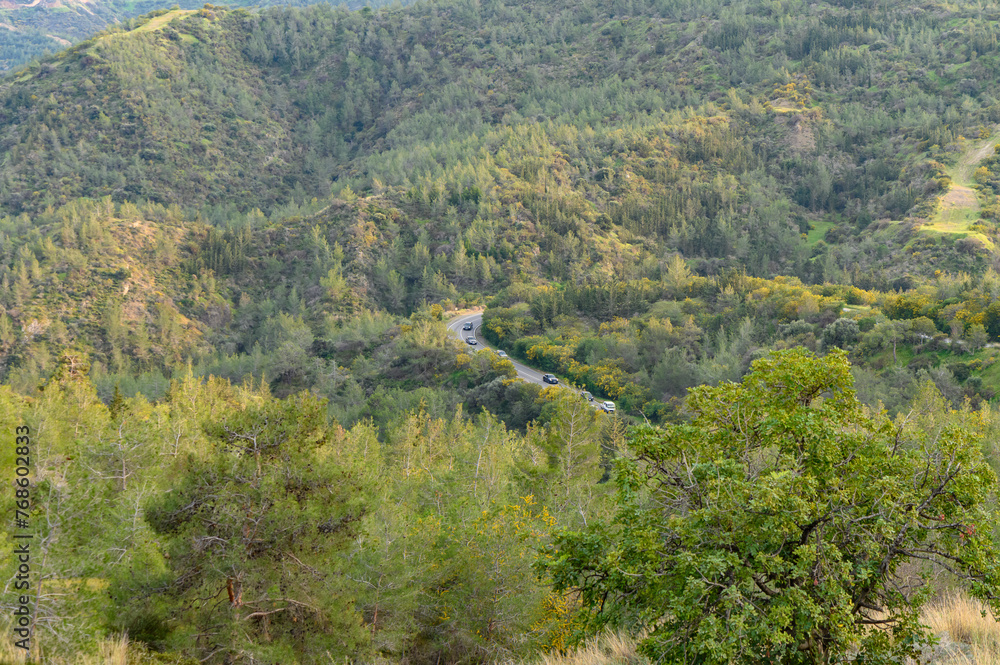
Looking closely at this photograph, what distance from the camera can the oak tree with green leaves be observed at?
8148 mm

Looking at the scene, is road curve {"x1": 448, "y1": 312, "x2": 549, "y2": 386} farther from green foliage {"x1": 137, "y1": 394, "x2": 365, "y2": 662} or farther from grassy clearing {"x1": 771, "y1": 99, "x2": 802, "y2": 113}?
grassy clearing {"x1": 771, "y1": 99, "x2": 802, "y2": 113}

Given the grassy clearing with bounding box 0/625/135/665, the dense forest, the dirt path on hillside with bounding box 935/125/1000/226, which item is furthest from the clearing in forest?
the grassy clearing with bounding box 0/625/135/665

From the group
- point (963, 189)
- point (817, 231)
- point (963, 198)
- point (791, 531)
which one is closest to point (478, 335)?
point (817, 231)

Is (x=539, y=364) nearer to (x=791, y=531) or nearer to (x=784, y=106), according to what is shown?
(x=791, y=531)

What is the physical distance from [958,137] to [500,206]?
9025 centimetres

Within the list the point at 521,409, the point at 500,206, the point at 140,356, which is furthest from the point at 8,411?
the point at 500,206

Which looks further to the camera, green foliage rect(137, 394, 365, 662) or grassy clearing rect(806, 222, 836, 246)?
grassy clearing rect(806, 222, 836, 246)

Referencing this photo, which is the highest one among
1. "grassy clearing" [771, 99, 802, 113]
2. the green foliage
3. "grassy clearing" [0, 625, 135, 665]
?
"grassy clearing" [0, 625, 135, 665]

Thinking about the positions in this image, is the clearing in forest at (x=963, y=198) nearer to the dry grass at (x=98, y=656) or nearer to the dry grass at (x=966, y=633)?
the dry grass at (x=966, y=633)

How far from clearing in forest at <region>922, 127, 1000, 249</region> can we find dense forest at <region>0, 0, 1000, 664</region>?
80 cm

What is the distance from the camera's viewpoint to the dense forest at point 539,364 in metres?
8.97

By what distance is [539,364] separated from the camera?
277 feet

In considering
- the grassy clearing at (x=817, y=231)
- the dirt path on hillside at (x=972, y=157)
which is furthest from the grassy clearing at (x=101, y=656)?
the dirt path on hillside at (x=972, y=157)

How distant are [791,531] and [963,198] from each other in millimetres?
138933
